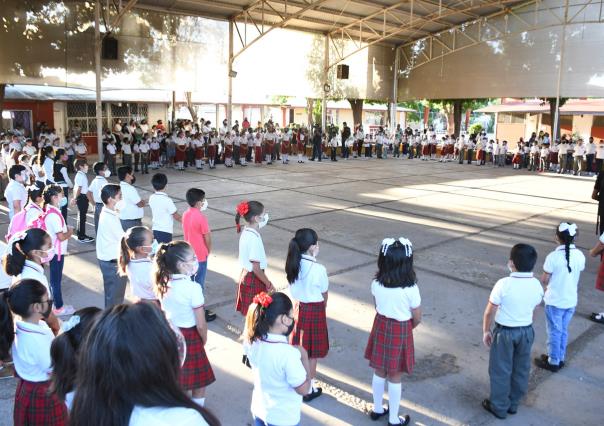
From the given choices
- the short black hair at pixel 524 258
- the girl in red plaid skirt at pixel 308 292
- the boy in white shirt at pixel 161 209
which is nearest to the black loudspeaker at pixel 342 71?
the boy in white shirt at pixel 161 209

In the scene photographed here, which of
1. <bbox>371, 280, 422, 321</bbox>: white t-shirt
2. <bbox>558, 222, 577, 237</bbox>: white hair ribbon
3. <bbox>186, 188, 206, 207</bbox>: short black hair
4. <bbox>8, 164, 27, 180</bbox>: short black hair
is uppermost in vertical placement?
<bbox>8, 164, 27, 180</bbox>: short black hair

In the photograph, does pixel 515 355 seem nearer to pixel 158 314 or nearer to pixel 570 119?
pixel 158 314

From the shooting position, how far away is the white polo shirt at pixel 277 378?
7.58 feet

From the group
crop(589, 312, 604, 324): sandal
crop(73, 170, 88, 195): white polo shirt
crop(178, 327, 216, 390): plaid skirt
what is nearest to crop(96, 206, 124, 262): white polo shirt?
crop(178, 327, 216, 390): plaid skirt

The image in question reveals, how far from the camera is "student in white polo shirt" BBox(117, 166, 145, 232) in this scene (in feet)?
19.5

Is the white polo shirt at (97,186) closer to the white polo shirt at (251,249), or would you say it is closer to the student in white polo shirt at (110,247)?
the student in white polo shirt at (110,247)

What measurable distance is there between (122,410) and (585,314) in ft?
17.5

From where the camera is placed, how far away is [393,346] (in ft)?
10.6

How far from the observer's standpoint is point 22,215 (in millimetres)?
4914

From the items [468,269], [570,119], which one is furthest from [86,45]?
[570,119]

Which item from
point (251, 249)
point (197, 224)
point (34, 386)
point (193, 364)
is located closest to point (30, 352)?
point (34, 386)

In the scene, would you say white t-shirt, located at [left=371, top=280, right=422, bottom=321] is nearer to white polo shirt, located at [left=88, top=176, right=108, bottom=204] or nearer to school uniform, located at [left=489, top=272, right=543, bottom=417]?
school uniform, located at [left=489, top=272, right=543, bottom=417]

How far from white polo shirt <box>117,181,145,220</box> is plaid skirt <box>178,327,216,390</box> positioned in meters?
3.29

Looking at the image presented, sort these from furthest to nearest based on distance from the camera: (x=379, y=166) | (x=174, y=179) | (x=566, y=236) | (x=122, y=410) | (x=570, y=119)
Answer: (x=570, y=119) < (x=379, y=166) < (x=174, y=179) < (x=566, y=236) < (x=122, y=410)
